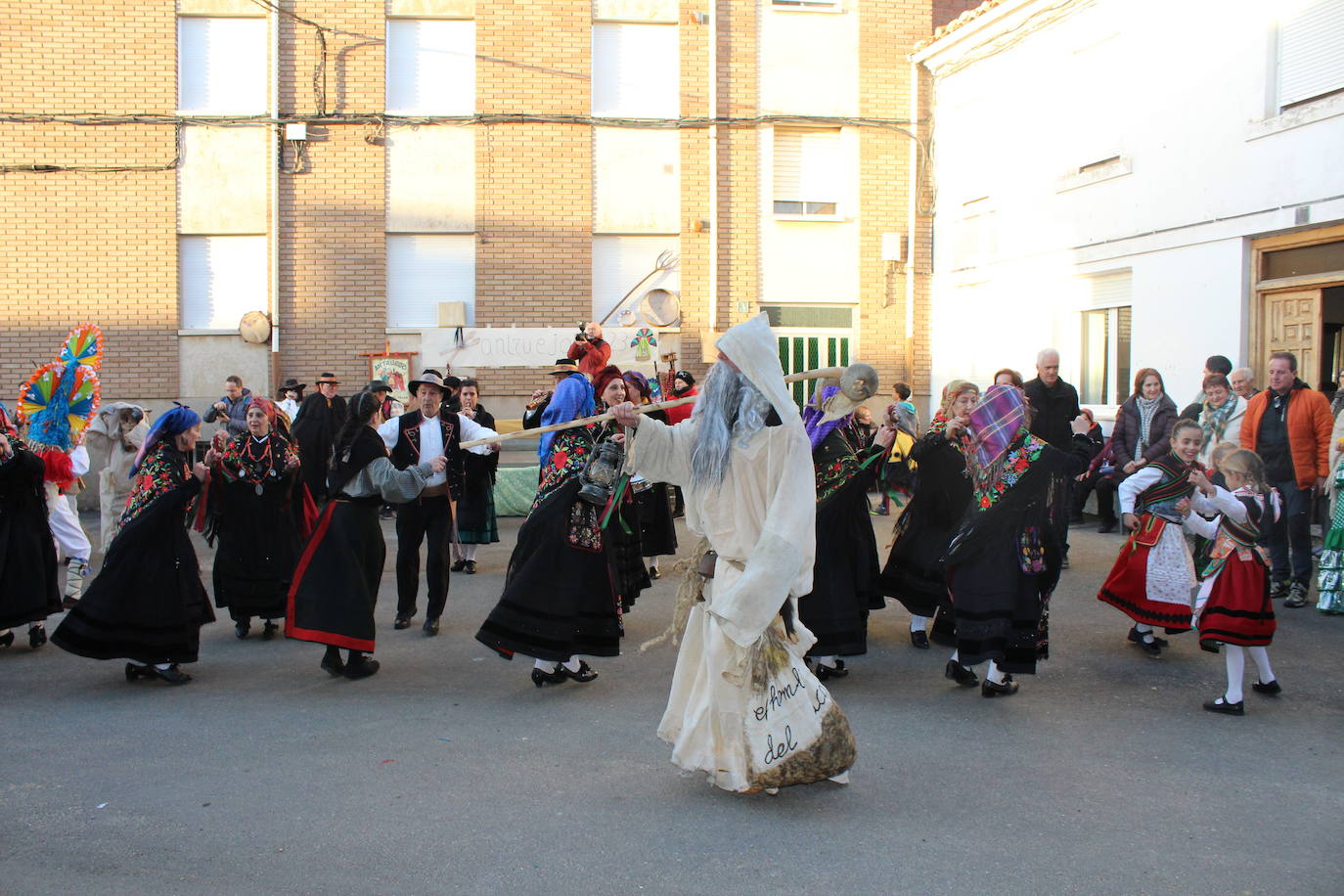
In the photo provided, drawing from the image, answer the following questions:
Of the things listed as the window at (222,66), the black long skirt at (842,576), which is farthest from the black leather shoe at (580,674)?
the window at (222,66)

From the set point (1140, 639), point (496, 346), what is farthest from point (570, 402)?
point (496, 346)

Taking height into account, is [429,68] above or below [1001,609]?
above

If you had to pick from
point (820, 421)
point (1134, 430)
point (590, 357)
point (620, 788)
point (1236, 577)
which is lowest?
point (620, 788)

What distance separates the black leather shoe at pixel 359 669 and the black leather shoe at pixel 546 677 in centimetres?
100

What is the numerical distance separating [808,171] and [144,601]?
1258cm

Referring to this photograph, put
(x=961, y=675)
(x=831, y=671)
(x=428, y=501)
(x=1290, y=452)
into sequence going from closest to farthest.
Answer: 1. (x=961, y=675)
2. (x=831, y=671)
3. (x=428, y=501)
4. (x=1290, y=452)

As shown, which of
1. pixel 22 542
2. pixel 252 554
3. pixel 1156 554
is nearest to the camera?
pixel 1156 554

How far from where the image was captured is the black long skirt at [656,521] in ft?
31.8

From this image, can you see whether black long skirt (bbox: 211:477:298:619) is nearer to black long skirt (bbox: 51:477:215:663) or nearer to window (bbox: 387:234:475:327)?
black long skirt (bbox: 51:477:215:663)

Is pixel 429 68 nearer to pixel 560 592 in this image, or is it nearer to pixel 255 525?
pixel 255 525

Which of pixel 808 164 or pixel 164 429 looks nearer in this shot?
pixel 164 429

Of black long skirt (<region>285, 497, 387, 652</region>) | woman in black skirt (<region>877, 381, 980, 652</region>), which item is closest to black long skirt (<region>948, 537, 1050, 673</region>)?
woman in black skirt (<region>877, 381, 980, 652</region>)

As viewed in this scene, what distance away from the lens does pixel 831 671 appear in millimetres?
6535

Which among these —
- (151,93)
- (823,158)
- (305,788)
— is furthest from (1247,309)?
(151,93)
